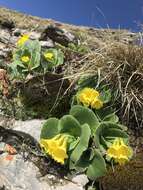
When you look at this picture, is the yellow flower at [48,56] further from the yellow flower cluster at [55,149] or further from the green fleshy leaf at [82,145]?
the yellow flower cluster at [55,149]

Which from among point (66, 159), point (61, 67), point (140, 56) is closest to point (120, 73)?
point (140, 56)

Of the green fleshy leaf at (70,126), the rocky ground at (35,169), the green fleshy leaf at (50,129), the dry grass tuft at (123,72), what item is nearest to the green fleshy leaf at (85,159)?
the rocky ground at (35,169)

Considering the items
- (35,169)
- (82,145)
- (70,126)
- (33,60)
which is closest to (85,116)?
(70,126)

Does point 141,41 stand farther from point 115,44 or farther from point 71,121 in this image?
point 71,121

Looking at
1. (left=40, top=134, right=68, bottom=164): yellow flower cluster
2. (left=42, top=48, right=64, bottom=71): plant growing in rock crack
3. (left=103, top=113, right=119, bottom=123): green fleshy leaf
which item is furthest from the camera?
(left=42, top=48, right=64, bottom=71): plant growing in rock crack

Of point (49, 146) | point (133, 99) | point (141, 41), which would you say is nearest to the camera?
point (49, 146)

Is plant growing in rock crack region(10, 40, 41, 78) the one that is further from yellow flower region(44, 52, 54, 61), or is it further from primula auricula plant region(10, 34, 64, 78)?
yellow flower region(44, 52, 54, 61)

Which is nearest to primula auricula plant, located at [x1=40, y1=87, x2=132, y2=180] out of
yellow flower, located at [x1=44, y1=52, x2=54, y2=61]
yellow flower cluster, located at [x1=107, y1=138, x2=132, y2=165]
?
yellow flower cluster, located at [x1=107, y1=138, x2=132, y2=165]
